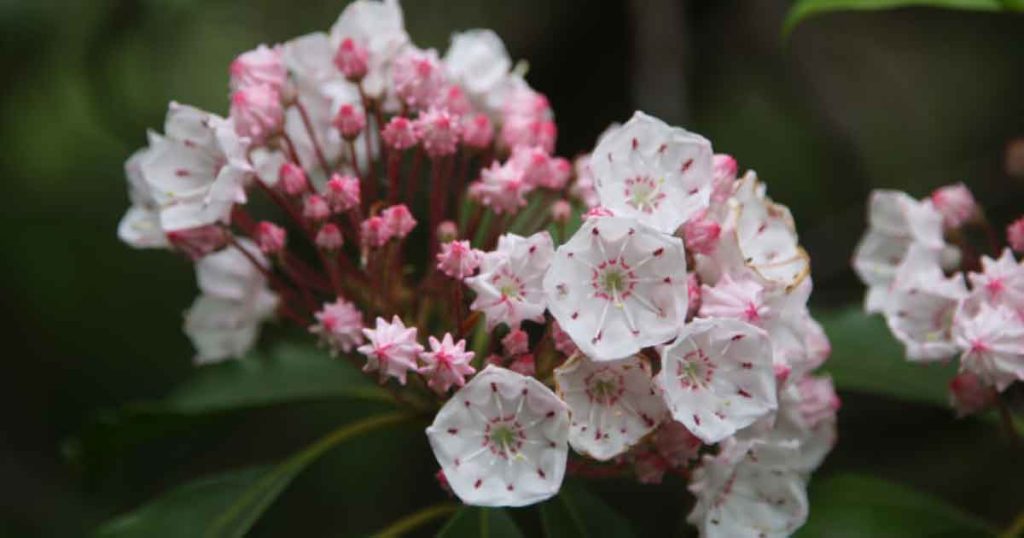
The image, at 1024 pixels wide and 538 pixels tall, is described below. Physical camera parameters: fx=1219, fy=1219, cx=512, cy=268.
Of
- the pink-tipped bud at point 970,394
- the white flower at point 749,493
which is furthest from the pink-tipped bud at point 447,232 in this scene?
the pink-tipped bud at point 970,394

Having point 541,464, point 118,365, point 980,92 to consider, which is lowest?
point 118,365

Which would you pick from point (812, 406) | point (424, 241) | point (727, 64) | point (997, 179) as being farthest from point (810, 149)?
point (812, 406)

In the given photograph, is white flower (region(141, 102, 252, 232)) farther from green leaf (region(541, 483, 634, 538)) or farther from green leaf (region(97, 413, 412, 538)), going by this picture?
green leaf (region(541, 483, 634, 538))

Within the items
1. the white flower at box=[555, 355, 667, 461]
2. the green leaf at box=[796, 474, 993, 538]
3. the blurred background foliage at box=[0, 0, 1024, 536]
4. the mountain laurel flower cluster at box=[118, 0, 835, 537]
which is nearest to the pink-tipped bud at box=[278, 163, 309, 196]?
the mountain laurel flower cluster at box=[118, 0, 835, 537]

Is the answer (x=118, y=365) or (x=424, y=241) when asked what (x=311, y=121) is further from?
(x=118, y=365)

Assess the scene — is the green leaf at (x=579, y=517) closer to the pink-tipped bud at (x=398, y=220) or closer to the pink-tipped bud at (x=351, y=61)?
the pink-tipped bud at (x=398, y=220)

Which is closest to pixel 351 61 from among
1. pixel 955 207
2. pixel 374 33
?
pixel 374 33
